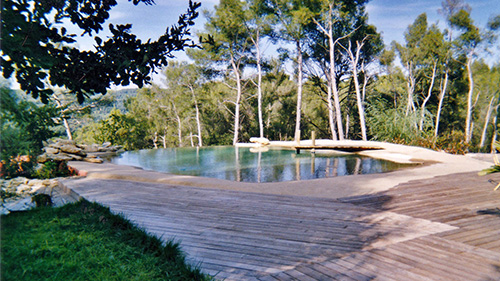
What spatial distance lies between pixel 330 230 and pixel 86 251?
176cm

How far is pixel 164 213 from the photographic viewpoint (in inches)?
117

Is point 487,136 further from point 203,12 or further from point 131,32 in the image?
point 131,32

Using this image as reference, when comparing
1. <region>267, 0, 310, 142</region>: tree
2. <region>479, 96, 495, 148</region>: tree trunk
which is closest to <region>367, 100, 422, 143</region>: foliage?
<region>267, 0, 310, 142</region>: tree

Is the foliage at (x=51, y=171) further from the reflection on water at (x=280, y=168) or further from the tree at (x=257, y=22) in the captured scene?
the tree at (x=257, y=22)

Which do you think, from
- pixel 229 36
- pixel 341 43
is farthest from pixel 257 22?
pixel 341 43

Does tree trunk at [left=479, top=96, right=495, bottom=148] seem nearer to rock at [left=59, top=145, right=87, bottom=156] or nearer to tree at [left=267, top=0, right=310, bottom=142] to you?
tree at [left=267, top=0, right=310, bottom=142]

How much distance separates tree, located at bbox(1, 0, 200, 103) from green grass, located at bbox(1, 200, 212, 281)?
97 cm

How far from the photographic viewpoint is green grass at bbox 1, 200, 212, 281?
1.67 meters

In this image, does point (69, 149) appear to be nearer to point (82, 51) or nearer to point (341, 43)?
point (82, 51)

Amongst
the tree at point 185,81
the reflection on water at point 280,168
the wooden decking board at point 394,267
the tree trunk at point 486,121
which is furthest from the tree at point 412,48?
the wooden decking board at point 394,267

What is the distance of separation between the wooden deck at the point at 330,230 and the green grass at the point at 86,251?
8.1 inches

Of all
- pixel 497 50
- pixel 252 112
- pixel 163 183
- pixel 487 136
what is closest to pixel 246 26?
pixel 252 112

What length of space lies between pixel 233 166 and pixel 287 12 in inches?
409

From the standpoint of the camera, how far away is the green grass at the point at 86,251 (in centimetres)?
167
